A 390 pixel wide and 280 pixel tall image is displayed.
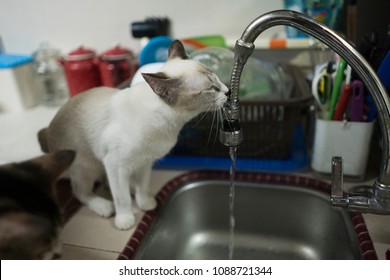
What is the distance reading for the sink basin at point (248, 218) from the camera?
84cm

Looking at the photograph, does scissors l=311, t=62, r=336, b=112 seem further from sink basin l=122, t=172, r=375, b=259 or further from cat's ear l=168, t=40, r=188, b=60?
cat's ear l=168, t=40, r=188, b=60

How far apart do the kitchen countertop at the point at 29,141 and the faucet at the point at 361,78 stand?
0.41ft

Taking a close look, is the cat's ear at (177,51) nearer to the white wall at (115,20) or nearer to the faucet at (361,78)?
the faucet at (361,78)

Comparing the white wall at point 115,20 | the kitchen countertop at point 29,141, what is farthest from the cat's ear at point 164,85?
the white wall at point 115,20

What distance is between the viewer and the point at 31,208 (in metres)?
0.49

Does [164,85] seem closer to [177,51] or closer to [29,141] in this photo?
[177,51]

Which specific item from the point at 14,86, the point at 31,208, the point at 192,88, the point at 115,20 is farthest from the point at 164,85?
the point at 115,20

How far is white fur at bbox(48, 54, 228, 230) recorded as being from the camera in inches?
26.4

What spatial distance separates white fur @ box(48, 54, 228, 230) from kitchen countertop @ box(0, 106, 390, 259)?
39 mm

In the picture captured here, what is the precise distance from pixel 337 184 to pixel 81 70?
0.79 metres

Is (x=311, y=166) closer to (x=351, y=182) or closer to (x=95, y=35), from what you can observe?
(x=351, y=182)

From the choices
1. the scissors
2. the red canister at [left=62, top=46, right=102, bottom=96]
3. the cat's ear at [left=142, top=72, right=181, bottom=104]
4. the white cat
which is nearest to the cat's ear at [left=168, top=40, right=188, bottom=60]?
the white cat
